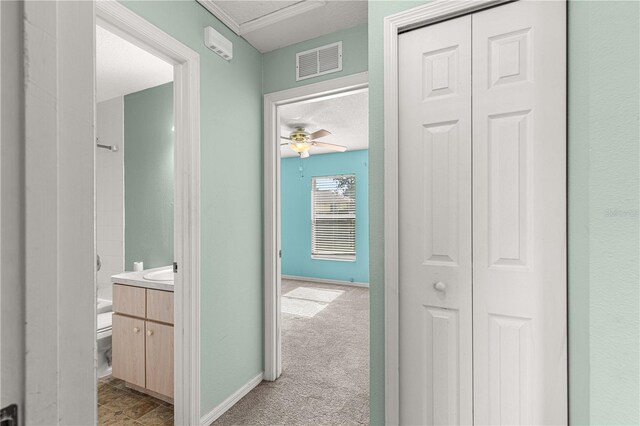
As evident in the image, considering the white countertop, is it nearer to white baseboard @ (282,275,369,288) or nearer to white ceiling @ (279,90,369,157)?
white ceiling @ (279,90,369,157)

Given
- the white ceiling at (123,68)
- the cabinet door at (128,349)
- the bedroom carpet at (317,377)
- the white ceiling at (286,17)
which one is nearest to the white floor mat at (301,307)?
the bedroom carpet at (317,377)

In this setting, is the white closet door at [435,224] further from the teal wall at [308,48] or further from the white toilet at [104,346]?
the white toilet at [104,346]

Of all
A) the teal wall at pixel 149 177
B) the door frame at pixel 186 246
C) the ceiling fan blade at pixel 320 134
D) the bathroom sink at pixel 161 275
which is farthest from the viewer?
the ceiling fan blade at pixel 320 134

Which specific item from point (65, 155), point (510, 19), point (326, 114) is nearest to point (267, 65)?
point (326, 114)

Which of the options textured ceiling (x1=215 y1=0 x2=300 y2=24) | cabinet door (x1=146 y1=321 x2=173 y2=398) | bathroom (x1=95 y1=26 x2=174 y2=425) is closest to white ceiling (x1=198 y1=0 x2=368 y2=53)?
textured ceiling (x1=215 y1=0 x2=300 y2=24)

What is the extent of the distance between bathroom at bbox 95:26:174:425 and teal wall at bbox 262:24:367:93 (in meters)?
0.84

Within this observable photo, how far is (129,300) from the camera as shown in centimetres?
223

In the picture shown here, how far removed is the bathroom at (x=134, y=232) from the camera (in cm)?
209

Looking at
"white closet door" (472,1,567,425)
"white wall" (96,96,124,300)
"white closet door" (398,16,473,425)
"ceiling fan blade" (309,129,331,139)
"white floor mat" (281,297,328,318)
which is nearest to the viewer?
"white closet door" (472,1,567,425)

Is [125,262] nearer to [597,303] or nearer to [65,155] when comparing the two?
[65,155]

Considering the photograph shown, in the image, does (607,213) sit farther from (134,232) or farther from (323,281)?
(323,281)

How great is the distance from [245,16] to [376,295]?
189cm

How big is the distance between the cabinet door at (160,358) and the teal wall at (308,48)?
1.87 meters

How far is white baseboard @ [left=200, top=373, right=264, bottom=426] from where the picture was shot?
75.3 inches
